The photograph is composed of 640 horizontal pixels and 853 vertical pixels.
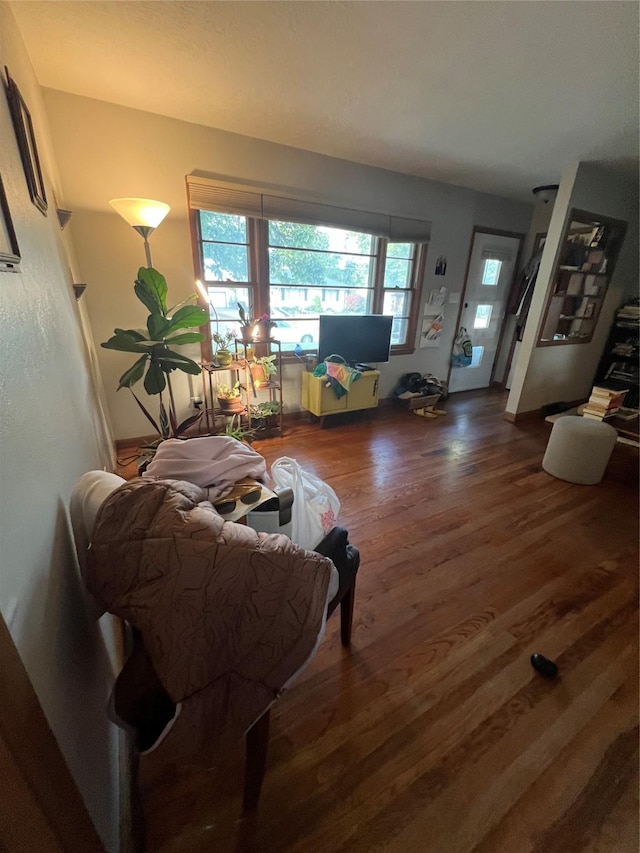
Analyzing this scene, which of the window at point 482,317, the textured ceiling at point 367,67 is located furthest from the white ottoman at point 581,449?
the window at point 482,317

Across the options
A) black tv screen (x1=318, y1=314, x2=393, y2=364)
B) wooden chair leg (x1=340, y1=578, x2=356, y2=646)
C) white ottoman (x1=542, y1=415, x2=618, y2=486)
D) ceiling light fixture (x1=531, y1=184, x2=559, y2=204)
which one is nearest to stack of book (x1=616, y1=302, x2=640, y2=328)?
ceiling light fixture (x1=531, y1=184, x2=559, y2=204)

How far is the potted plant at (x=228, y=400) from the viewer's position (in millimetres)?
2891

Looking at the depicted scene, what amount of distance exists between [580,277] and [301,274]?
299 centimetres

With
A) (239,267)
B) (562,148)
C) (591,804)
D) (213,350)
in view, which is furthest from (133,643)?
(562,148)

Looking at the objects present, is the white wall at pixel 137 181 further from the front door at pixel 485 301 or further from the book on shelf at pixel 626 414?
the book on shelf at pixel 626 414

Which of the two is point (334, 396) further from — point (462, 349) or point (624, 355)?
point (624, 355)

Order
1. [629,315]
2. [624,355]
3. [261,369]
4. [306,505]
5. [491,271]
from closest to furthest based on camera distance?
[306,505] → [261,369] → [629,315] → [624,355] → [491,271]

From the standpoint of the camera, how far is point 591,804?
983 millimetres

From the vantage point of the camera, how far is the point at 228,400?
289 cm

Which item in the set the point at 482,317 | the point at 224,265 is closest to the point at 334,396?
the point at 224,265

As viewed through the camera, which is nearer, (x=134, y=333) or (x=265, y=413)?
(x=134, y=333)

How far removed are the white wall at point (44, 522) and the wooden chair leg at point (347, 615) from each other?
775 millimetres

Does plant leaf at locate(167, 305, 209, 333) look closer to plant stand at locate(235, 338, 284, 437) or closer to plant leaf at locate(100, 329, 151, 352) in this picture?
plant leaf at locate(100, 329, 151, 352)

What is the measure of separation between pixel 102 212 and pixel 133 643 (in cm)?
279
